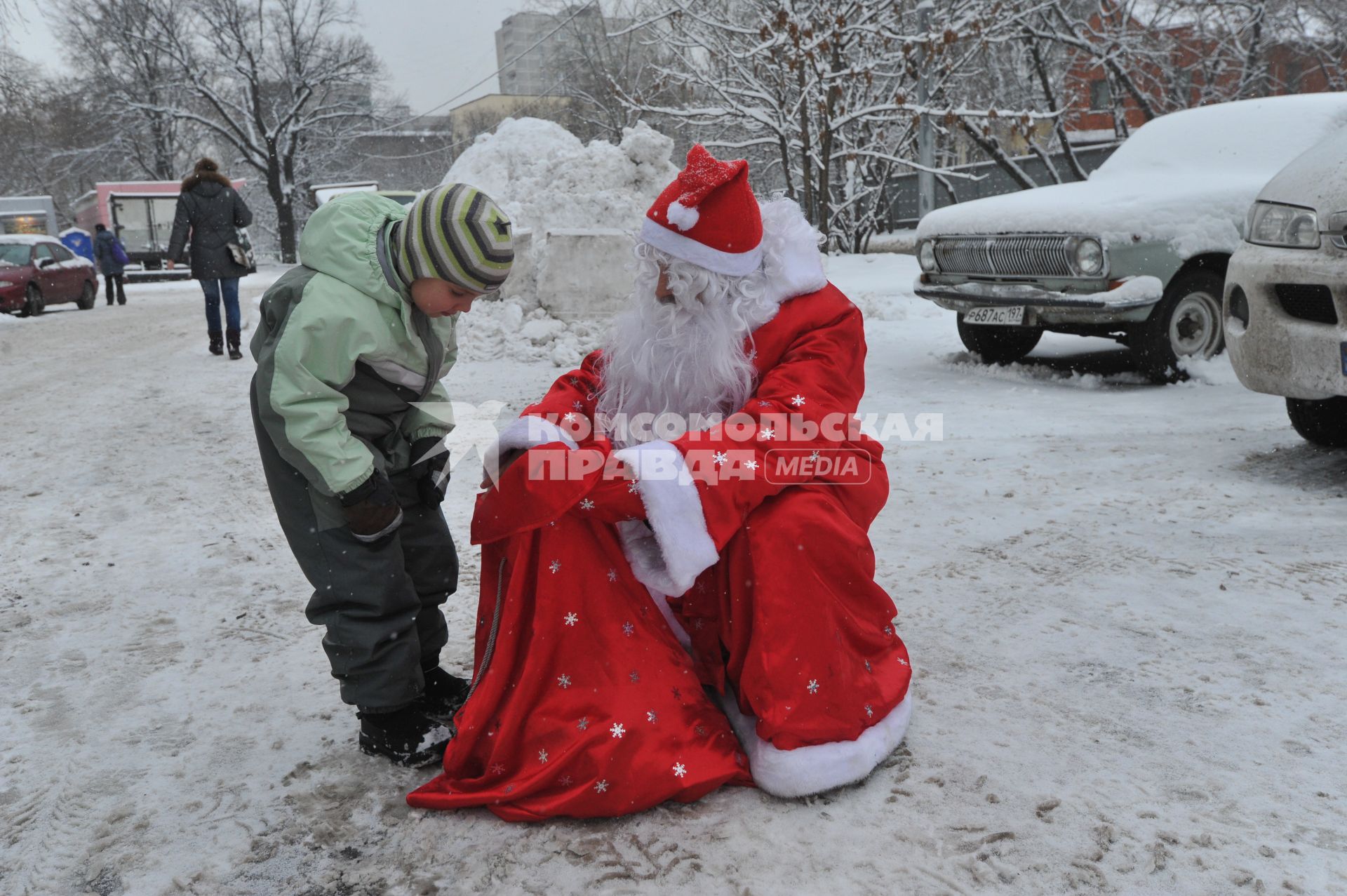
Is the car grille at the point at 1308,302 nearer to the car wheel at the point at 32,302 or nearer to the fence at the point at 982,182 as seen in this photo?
the fence at the point at 982,182

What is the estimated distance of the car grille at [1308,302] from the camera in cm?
385

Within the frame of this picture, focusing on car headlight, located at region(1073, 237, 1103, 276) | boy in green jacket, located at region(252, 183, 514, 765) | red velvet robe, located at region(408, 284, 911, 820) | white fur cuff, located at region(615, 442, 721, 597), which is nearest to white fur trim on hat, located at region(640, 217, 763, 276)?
red velvet robe, located at region(408, 284, 911, 820)

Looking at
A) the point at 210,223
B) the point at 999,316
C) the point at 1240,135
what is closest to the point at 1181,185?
the point at 1240,135

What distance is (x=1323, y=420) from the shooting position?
4.54 metres

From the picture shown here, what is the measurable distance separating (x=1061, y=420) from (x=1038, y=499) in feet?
5.13

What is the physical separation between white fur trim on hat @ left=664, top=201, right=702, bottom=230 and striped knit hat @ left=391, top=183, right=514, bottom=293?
0.41 meters

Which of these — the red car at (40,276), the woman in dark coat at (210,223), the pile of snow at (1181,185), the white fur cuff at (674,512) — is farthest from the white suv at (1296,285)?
the red car at (40,276)

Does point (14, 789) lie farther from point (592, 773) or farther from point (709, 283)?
point (709, 283)

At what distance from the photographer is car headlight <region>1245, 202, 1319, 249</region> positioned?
3932 millimetres

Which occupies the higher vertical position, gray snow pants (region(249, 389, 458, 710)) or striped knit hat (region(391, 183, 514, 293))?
striped knit hat (region(391, 183, 514, 293))

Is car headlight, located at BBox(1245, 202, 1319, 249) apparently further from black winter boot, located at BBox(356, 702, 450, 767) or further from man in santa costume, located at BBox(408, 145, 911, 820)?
black winter boot, located at BBox(356, 702, 450, 767)

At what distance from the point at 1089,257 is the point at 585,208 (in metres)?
5.55

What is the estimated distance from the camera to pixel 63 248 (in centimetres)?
1845

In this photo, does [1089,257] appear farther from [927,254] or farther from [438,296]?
[438,296]
